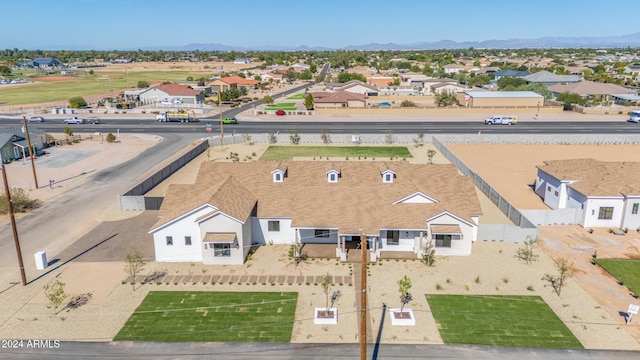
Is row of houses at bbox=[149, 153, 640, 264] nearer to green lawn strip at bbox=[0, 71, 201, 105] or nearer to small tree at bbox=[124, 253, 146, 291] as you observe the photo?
small tree at bbox=[124, 253, 146, 291]

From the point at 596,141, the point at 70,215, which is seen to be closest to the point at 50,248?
the point at 70,215

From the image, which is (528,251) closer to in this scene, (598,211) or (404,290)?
(598,211)

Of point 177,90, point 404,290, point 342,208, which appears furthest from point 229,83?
point 404,290

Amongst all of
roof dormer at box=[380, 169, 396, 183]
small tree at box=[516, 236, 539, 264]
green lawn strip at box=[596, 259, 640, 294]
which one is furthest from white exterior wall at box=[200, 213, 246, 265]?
green lawn strip at box=[596, 259, 640, 294]

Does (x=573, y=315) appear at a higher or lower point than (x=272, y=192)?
lower

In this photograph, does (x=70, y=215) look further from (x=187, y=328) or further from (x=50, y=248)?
(x=187, y=328)

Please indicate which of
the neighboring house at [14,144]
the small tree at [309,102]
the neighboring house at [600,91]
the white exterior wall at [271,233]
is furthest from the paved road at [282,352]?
the neighboring house at [600,91]
